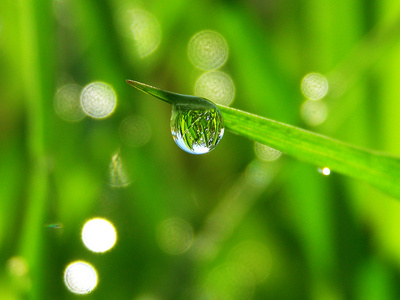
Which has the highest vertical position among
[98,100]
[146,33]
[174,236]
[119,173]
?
[146,33]

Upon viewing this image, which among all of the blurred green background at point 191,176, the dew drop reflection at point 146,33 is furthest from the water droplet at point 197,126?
the dew drop reflection at point 146,33

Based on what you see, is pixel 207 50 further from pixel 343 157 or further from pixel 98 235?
pixel 343 157

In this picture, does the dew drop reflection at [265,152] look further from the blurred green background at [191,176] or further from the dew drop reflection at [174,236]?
the dew drop reflection at [174,236]

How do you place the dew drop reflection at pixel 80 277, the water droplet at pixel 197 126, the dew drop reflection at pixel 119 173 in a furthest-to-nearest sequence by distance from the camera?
the dew drop reflection at pixel 119 173
the dew drop reflection at pixel 80 277
the water droplet at pixel 197 126

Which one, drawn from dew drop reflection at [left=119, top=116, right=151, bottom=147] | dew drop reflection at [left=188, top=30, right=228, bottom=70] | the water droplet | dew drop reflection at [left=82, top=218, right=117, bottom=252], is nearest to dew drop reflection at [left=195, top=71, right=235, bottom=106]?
dew drop reflection at [left=188, top=30, right=228, bottom=70]

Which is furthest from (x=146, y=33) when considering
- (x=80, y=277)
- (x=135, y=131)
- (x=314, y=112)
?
(x=80, y=277)

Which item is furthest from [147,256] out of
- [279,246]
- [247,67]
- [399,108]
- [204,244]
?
[399,108]

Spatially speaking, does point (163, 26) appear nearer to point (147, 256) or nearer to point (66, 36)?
point (66, 36)
